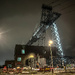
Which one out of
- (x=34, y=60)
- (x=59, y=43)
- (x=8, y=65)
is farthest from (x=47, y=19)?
Result: (x=8, y=65)

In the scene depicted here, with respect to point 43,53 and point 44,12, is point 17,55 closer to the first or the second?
point 43,53

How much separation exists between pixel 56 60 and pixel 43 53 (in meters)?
6.00

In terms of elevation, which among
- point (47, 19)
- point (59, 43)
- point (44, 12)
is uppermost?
point (44, 12)

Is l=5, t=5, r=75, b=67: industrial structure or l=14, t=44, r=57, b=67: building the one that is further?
l=14, t=44, r=57, b=67: building

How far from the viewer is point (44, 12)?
21672 millimetres

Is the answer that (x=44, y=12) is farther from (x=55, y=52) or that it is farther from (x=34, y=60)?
(x=55, y=52)

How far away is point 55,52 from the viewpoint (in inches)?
1593

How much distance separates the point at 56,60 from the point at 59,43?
7.28m

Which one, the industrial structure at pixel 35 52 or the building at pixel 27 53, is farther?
the building at pixel 27 53

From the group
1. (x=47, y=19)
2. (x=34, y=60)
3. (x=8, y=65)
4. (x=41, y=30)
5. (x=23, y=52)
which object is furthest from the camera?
(x=8, y=65)

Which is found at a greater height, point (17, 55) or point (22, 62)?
point (17, 55)

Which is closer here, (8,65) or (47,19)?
(47,19)

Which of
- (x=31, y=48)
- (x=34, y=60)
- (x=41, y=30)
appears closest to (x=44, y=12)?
(x=41, y=30)

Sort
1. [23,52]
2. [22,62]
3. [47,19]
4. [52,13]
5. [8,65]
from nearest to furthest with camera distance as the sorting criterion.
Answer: [52,13]
[47,19]
[22,62]
[23,52]
[8,65]
